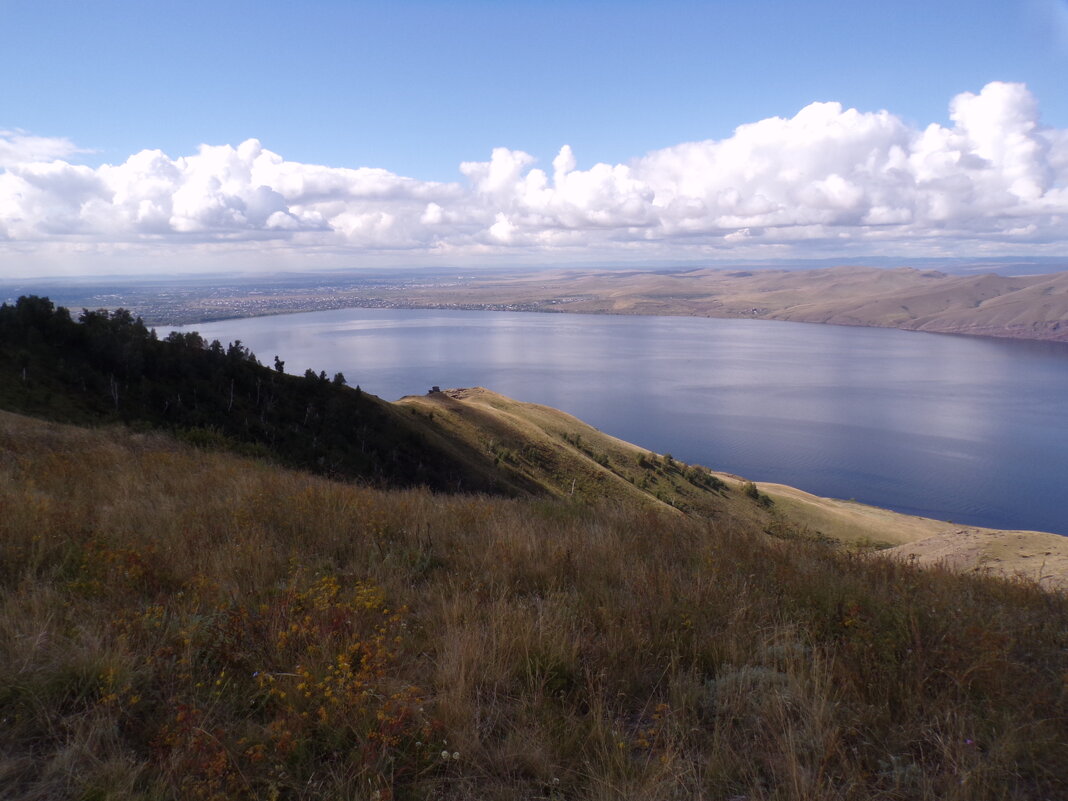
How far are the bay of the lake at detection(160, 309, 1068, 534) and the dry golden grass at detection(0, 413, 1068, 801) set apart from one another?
60.9 m

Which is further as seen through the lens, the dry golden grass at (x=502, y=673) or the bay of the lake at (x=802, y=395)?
the bay of the lake at (x=802, y=395)

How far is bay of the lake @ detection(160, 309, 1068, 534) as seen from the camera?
202 ft

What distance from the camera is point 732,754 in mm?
2250

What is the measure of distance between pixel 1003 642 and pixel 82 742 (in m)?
4.13

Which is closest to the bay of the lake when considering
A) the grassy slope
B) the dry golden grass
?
the grassy slope

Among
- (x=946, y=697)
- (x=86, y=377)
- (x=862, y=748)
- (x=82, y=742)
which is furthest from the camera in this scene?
(x=86, y=377)

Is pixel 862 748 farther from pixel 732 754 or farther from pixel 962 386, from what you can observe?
pixel 962 386

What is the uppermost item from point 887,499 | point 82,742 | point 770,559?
point 82,742

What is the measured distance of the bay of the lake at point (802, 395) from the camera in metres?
61.5

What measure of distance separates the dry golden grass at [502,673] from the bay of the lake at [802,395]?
6088 cm

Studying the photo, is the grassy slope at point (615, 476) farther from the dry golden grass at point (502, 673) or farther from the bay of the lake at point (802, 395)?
the dry golden grass at point (502, 673)

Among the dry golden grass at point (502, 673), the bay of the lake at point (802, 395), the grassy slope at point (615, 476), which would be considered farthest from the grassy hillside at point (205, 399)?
the bay of the lake at point (802, 395)

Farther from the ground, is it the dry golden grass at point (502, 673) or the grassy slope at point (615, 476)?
the dry golden grass at point (502, 673)

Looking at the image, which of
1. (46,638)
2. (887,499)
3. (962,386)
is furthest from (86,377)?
(962,386)
